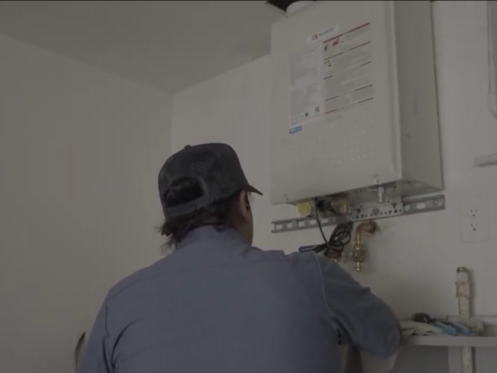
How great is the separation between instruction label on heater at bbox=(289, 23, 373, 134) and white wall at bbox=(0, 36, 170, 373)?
2.47 ft

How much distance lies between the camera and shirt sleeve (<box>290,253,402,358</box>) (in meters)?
1.00

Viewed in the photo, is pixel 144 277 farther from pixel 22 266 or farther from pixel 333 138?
pixel 22 266

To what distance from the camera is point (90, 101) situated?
1.92 m

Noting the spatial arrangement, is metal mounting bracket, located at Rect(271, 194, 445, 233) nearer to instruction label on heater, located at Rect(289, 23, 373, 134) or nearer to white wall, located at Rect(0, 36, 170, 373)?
instruction label on heater, located at Rect(289, 23, 373, 134)

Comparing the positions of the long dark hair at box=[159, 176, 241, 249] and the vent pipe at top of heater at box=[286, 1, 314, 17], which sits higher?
the vent pipe at top of heater at box=[286, 1, 314, 17]

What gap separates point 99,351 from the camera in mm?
1080

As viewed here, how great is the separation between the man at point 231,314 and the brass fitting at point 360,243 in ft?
1.16

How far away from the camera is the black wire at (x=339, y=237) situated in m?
1.48

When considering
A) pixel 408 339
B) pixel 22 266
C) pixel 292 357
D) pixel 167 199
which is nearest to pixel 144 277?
pixel 167 199

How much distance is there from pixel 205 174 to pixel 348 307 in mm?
372

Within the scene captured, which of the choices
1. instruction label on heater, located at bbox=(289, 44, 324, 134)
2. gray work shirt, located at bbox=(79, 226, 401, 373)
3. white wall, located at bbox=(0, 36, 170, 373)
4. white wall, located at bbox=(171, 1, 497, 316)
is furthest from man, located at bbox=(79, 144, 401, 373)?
white wall, located at bbox=(0, 36, 170, 373)

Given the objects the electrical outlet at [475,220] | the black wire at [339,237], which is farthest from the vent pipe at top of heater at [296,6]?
the electrical outlet at [475,220]

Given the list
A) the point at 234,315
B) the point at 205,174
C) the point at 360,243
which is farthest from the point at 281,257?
the point at 360,243

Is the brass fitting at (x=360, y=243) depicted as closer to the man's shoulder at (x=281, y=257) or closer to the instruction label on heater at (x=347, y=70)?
the instruction label on heater at (x=347, y=70)
